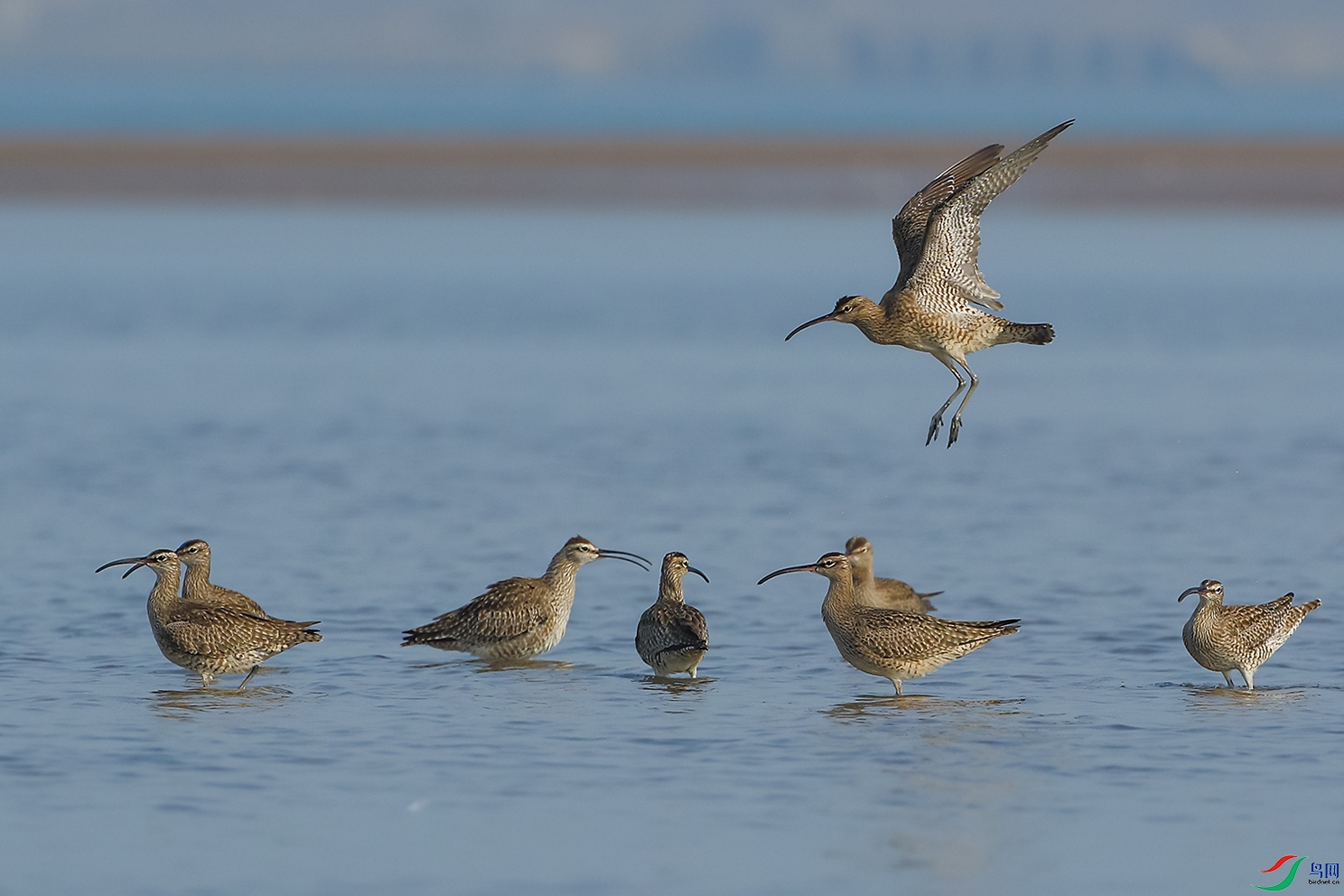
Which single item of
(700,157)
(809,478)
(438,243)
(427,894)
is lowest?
(427,894)

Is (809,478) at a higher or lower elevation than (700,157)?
lower

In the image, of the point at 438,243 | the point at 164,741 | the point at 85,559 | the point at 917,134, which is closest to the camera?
the point at 164,741

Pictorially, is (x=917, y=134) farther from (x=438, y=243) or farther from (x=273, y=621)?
(x=273, y=621)

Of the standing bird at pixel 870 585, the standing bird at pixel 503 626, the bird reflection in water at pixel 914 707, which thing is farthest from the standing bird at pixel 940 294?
the standing bird at pixel 503 626

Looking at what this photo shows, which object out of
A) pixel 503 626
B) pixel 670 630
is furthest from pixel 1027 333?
pixel 503 626

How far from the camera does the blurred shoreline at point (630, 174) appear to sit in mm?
59250

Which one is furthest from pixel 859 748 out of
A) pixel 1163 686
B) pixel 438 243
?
pixel 438 243

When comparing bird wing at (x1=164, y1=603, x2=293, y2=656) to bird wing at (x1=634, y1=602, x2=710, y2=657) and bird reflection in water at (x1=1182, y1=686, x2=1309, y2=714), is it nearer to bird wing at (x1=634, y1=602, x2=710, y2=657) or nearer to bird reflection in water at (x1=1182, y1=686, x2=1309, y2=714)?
bird wing at (x1=634, y1=602, x2=710, y2=657)

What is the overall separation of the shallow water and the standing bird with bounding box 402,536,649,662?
0.57 ft

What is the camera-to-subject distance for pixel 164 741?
10.4m

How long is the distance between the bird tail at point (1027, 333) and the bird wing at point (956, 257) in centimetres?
17

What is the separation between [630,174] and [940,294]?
2040 inches

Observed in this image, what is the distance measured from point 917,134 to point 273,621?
82160mm

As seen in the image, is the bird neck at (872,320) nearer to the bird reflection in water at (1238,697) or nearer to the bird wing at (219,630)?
the bird reflection in water at (1238,697)
